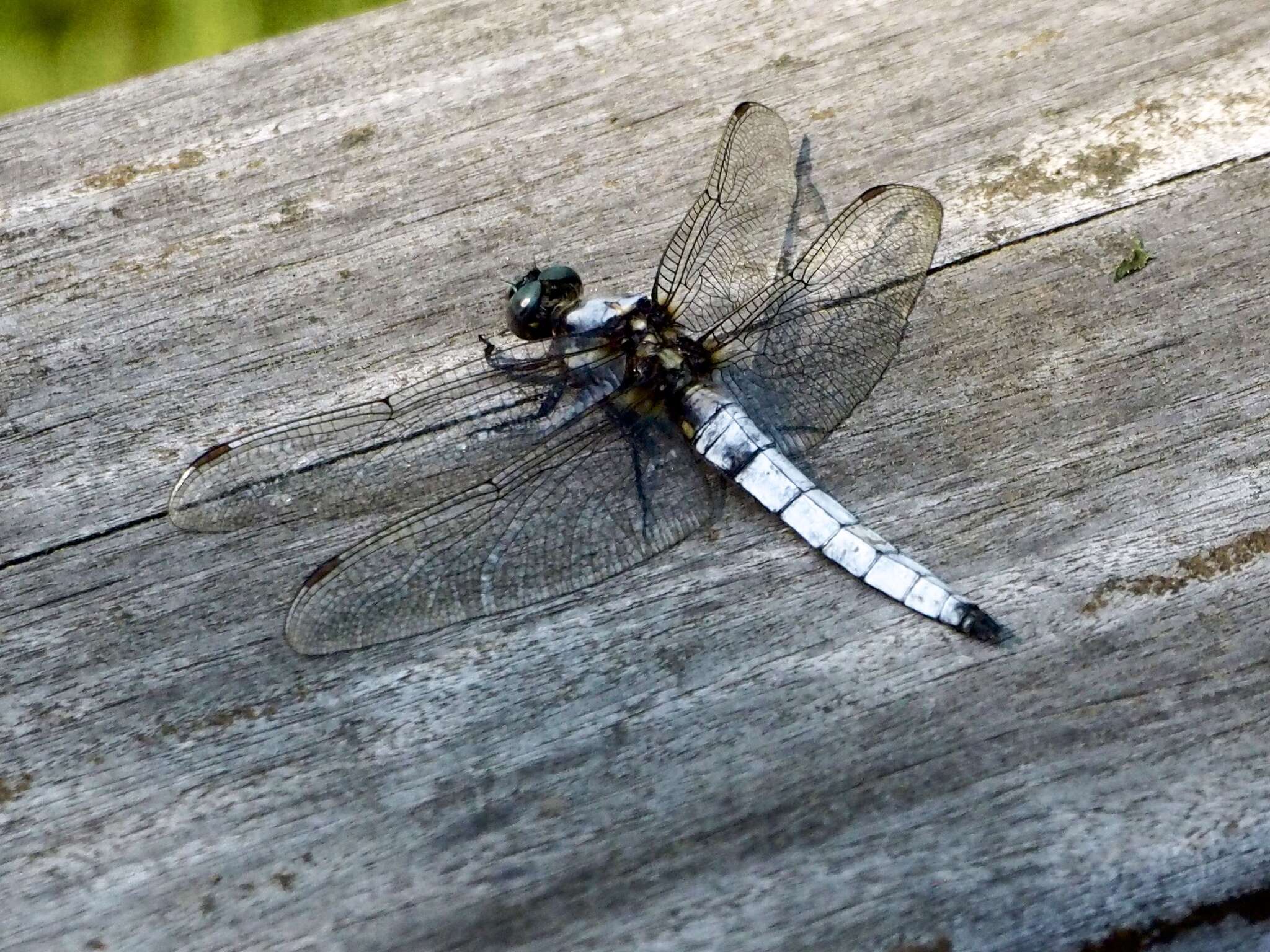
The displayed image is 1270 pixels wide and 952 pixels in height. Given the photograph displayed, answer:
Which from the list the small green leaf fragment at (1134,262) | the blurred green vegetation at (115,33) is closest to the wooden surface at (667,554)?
the small green leaf fragment at (1134,262)

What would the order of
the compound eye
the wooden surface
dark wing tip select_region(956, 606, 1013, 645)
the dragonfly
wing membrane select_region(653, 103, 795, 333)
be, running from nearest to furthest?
1. the wooden surface
2. dark wing tip select_region(956, 606, 1013, 645)
3. the dragonfly
4. the compound eye
5. wing membrane select_region(653, 103, 795, 333)

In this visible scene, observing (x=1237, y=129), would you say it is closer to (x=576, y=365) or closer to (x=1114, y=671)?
(x=1114, y=671)

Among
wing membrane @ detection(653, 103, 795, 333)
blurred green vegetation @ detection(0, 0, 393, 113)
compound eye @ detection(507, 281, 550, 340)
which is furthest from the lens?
blurred green vegetation @ detection(0, 0, 393, 113)

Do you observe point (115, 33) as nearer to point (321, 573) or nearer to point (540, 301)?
point (540, 301)

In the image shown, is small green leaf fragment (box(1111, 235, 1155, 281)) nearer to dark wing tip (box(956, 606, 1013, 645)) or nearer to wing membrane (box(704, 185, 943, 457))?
wing membrane (box(704, 185, 943, 457))

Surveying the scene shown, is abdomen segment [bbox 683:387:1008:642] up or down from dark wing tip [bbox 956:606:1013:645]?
up

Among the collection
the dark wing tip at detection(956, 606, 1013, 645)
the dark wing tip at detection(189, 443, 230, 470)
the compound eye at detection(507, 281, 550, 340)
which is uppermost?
the compound eye at detection(507, 281, 550, 340)

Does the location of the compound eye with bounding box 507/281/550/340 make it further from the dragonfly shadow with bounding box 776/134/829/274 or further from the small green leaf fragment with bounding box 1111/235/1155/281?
the small green leaf fragment with bounding box 1111/235/1155/281

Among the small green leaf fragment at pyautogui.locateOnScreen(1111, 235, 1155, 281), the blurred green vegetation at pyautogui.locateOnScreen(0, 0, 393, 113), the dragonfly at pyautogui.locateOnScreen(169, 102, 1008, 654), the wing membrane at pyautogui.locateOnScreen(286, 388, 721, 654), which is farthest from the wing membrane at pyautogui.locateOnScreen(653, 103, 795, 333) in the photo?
the blurred green vegetation at pyautogui.locateOnScreen(0, 0, 393, 113)

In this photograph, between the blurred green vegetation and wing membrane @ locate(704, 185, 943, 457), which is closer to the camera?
wing membrane @ locate(704, 185, 943, 457)
